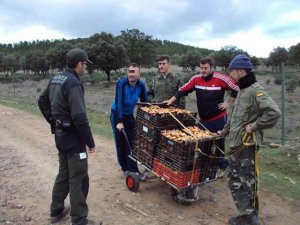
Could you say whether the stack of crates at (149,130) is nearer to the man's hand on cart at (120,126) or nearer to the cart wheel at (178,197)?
the man's hand on cart at (120,126)

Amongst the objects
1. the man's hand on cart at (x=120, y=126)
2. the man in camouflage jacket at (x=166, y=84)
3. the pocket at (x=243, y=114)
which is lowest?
the man's hand on cart at (x=120, y=126)

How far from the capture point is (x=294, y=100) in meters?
20.9

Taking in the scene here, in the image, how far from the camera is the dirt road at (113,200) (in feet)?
18.6

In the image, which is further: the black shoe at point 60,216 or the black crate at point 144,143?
the black crate at point 144,143

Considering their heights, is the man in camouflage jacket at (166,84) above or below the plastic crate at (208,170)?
above

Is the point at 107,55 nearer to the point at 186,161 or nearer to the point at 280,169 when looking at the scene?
the point at 280,169

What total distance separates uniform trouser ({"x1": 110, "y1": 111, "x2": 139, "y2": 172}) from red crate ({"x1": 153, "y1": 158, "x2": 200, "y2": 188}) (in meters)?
1.14

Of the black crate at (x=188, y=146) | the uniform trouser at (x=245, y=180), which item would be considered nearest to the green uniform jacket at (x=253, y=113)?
the uniform trouser at (x=245, y=180)

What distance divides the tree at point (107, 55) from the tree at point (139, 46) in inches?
331

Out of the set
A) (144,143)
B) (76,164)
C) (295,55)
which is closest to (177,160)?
(144,143)

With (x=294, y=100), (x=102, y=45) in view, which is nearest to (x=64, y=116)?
(x=294, y=100)

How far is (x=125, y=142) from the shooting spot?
7.32 meters

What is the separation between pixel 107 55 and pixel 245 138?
45.7 m

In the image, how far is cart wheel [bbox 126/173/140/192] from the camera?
651cm
